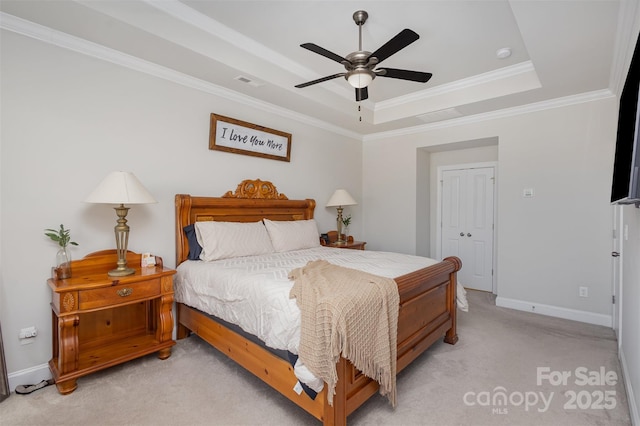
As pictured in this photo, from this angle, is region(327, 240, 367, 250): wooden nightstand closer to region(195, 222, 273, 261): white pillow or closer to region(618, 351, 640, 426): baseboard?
region(195, 222, 273, 261): white pillow

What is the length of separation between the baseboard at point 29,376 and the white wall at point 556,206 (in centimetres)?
479

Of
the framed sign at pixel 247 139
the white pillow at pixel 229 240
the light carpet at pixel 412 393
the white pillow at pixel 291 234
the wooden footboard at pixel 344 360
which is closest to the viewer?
the wooden footboard at pixel 344 360

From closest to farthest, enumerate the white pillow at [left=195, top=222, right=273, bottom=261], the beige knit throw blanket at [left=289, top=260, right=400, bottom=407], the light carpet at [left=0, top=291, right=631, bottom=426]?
the beige knit throw blanket at [left=289, top=260, right=400, bottom=407] → the light carpet at [left=0, top=291, right=631, bottom=426] → the white pillow at [left=195, top=222, right=273, bottom=261]

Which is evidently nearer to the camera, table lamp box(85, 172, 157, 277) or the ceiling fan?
the ceiling fan

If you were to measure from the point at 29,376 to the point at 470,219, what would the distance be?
5.43 metres

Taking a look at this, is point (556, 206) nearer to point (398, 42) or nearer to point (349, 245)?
point (349, 245)

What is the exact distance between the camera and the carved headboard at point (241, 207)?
3.05 metres

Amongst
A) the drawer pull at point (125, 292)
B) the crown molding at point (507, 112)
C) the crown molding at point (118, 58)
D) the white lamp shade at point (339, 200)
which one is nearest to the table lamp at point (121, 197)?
the drawer pull at point (125, 292)

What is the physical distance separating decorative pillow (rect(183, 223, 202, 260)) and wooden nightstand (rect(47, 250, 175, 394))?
304 millimetres

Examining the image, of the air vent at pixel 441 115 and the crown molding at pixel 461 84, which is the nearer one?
the crown molding at pixel 461 84

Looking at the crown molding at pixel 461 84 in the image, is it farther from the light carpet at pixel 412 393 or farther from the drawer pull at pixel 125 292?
the drawer pull at pixel 125 292

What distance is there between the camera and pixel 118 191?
2.28 meters

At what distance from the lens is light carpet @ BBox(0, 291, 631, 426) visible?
74.5 inches

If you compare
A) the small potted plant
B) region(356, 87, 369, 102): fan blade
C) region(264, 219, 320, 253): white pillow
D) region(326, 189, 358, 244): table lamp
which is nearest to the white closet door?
region(326, 189, 358, 244): table lamp
